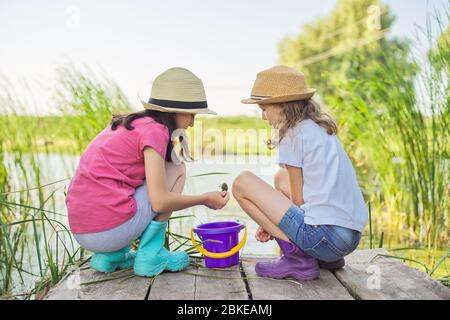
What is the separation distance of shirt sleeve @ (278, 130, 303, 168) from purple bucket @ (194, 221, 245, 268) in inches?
15.1

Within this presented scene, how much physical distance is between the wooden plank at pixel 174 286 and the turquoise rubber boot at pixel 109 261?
200mm

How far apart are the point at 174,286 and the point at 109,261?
0.34 m

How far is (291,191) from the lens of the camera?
240cm

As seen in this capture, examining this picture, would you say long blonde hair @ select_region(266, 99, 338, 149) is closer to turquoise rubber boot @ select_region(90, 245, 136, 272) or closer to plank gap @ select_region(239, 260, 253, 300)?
plank gap @ select_region(239, 260, 253, 300)

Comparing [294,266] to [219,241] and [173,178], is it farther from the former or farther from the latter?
[173,178]

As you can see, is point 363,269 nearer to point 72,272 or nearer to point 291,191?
point 291,191

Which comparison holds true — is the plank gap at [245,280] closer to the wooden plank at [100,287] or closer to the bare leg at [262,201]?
the bare leg at [262,201]

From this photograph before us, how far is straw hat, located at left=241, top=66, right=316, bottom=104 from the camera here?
2371 mm

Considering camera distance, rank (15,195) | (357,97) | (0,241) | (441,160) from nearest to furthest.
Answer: (0,241) < (441,160) < (15,195) < (357,97)

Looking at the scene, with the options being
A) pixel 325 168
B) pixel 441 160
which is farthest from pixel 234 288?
pixel 441 160

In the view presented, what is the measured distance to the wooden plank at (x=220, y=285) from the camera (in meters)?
2.15

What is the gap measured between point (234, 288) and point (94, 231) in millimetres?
599

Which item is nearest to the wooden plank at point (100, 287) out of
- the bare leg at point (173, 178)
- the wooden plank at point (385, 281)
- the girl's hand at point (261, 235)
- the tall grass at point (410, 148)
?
the bare leg at point (173, 178)

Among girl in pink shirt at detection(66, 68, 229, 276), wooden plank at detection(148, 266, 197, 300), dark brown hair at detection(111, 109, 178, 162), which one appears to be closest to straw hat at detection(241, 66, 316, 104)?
girl in pink shirt at detection(66, 68, 229, 276)
